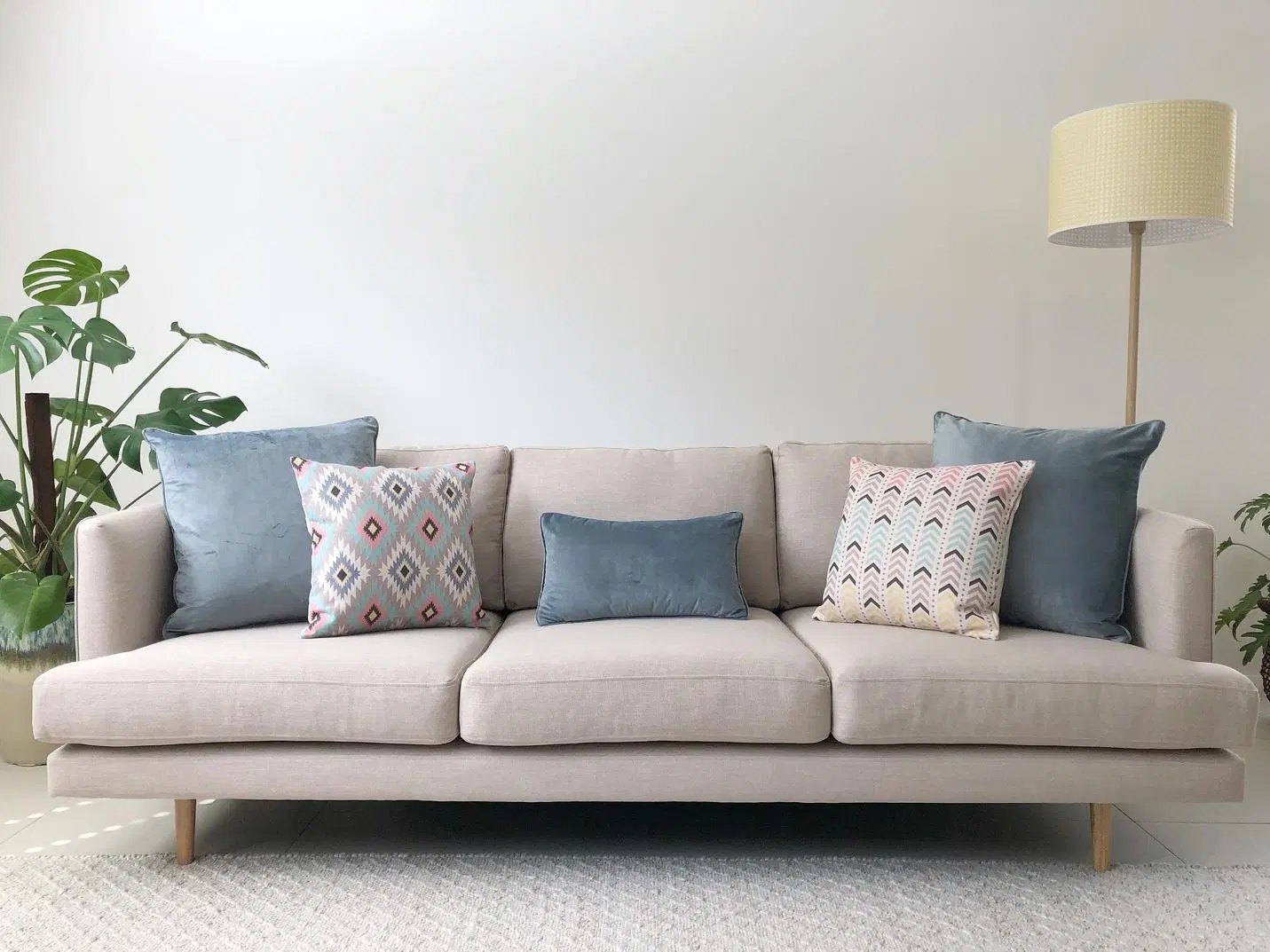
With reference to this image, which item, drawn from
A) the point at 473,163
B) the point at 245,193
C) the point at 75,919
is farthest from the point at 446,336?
the point at 75,919

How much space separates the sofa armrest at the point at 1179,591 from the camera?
2.07m

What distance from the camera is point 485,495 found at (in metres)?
2.63

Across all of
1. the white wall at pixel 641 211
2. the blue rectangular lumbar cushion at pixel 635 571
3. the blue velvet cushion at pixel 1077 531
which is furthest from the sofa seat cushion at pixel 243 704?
the white wall at pixel 641 211

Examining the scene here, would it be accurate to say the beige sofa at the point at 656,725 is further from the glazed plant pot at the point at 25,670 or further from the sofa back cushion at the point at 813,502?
the glazed plant pot at the point at 25,670

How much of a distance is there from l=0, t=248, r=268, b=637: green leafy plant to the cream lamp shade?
236 centimetres

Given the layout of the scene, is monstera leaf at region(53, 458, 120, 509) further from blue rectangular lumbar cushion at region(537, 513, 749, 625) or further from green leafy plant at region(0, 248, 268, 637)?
blue rectangular lumbar cushion at region(537, 513, 749, 625)

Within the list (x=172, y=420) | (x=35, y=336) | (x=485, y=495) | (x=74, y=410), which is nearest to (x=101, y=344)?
(x=35, y=336)

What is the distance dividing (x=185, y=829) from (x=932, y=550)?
1.69 metres

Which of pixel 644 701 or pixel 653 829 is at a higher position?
pixel 644 701

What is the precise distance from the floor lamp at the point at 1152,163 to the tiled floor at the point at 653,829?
1519mm

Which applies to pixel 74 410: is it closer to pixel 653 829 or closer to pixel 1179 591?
pixel 653 829

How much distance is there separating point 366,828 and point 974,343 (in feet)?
7.62

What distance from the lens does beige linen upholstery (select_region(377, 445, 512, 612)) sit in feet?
8.52

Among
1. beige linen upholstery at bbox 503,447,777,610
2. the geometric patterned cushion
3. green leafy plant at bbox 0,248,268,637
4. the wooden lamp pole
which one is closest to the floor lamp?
the wooden lamp pole
